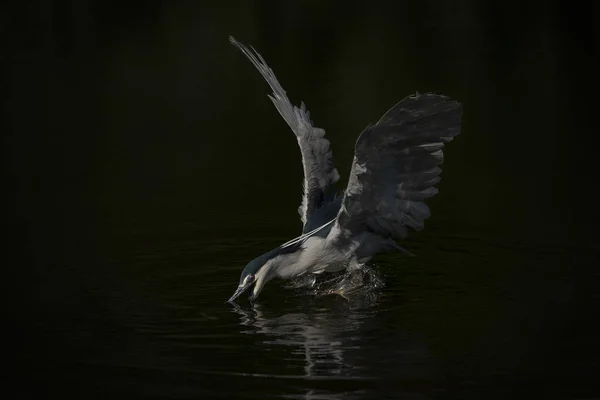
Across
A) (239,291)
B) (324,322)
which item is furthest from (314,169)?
(324,322)

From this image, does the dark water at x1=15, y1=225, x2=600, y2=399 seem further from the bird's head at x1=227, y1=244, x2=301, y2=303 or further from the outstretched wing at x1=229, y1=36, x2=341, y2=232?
the outstretched wing at x1=229, y1=36, x2=341, y2=232

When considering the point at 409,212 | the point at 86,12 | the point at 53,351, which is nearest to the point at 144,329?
the point at 53,351

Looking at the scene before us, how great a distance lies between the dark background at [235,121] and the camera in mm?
10562

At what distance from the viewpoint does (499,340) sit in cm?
785

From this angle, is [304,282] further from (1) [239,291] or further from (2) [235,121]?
(2) [235,121]

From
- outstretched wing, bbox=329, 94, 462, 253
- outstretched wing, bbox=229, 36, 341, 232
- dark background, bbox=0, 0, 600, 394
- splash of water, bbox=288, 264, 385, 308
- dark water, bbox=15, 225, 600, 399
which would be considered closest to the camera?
dark water, bbox=15, 225, 600, 399

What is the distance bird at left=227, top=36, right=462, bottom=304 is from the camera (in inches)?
319

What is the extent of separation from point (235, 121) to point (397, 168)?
7.79 meters

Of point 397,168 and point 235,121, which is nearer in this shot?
point 397,168

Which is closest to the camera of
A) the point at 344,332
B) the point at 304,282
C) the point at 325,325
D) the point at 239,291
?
the point at 344,332

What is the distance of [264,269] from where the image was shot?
29.6 feet

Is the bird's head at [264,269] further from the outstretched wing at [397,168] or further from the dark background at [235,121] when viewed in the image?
the dark background at [235,121]

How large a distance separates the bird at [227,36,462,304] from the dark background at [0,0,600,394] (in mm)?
1027

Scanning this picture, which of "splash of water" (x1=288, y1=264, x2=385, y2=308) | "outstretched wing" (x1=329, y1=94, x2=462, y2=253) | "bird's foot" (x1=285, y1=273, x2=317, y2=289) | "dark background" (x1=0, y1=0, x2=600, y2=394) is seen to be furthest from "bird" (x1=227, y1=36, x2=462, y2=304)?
"dark background" (x1=0, y1=0, x2=600, y2=394)
